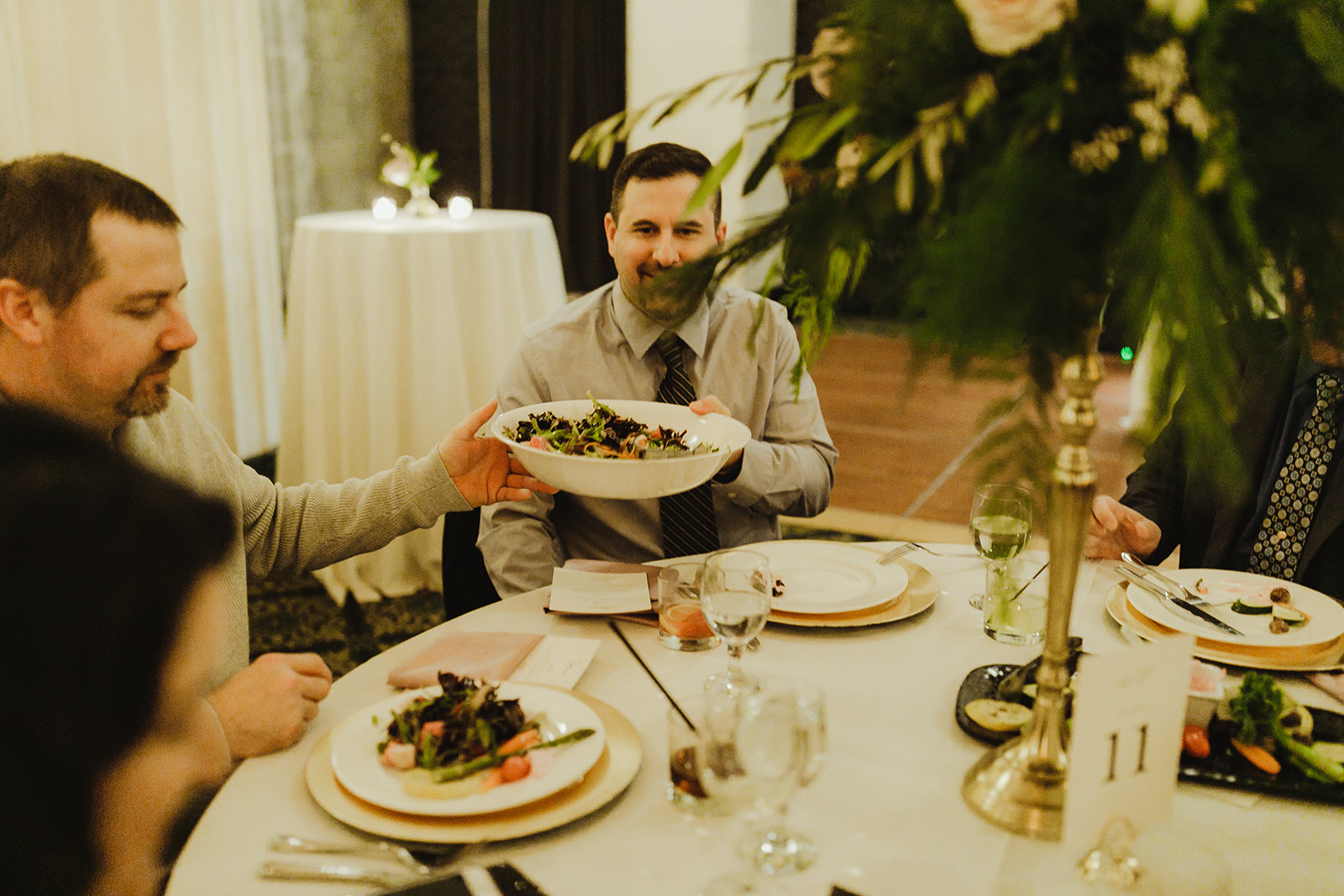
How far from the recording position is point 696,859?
973 mm

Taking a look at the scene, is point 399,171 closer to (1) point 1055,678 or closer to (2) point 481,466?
(2) point 481,466

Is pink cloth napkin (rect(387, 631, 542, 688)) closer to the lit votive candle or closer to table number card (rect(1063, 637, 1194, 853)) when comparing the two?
table number card (rect(1063, 637, 1194, 853))

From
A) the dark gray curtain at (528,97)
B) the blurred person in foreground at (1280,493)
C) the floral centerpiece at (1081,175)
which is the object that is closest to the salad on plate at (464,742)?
the floral centerpiece at (1081,175)

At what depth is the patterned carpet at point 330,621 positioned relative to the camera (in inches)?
130

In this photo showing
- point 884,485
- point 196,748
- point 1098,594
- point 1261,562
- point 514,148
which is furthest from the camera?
point 514,148

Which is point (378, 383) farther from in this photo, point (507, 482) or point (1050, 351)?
point (1050, 351)

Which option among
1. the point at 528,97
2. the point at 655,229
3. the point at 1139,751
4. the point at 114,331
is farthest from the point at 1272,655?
the point at 528,97

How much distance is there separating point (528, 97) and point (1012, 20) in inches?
275

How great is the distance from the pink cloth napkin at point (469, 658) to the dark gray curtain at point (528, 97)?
240 inches

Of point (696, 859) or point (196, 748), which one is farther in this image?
point (696, 859)

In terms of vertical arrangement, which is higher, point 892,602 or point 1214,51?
point 1214,51

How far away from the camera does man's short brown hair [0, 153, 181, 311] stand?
140 centimetres

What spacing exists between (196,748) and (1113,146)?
2.66 ft

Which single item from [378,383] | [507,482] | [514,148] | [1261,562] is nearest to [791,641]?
[507,482]
